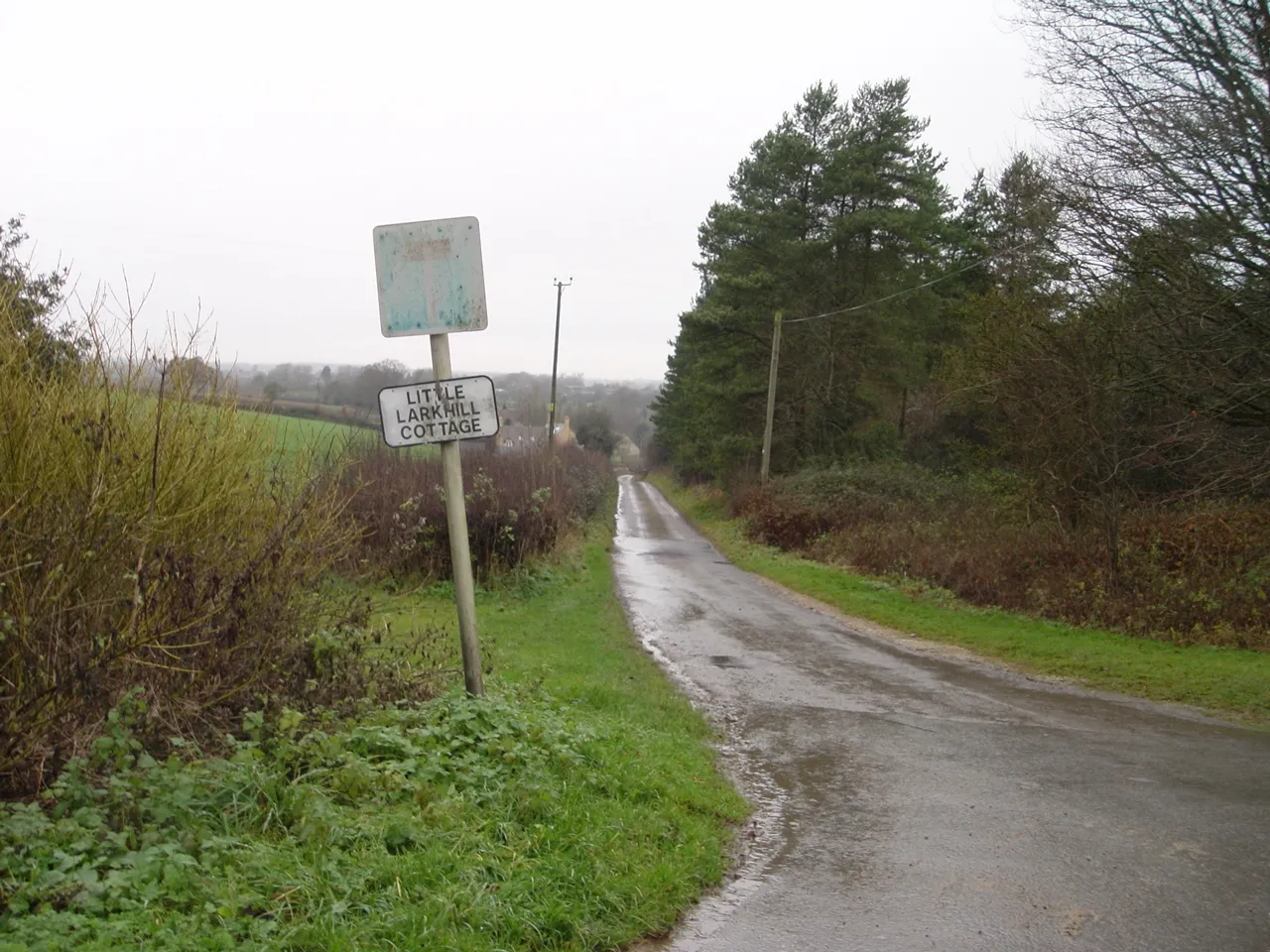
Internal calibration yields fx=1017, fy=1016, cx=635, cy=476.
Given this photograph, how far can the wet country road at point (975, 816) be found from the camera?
15.3 feet

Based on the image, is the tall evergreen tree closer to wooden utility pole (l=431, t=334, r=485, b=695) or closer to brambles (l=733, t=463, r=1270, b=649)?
brambles (l=733, t=463, r=1270, b=649)

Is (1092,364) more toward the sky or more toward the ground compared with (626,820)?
more toward the sky

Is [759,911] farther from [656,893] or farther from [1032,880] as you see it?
[1032,880]

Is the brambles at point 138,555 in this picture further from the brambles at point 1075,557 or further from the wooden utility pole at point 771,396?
the wooden utility pole at point 771,396

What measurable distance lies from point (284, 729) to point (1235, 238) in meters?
12.5

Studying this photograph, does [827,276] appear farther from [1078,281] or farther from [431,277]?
[431,277]

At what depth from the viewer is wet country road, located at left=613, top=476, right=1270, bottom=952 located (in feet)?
15.3

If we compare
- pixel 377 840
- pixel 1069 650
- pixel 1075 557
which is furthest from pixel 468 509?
pixel 377 840

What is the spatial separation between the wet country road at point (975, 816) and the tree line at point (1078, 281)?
Answer: 5218mm

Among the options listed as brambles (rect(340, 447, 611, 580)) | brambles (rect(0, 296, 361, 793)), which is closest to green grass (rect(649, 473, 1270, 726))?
brambles (rect(340, 447, 611, 580))

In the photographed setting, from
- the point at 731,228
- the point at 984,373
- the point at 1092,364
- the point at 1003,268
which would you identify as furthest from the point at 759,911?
the point at 731,228

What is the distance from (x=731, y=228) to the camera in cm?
3922

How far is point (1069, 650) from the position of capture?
13.7 meters

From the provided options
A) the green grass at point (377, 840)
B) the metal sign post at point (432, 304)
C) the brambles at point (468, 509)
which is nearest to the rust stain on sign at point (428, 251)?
the metal sign post at point (432, 304)
